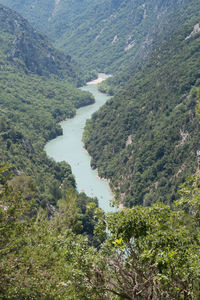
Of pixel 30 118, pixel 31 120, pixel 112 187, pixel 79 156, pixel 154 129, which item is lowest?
pixel 112 187

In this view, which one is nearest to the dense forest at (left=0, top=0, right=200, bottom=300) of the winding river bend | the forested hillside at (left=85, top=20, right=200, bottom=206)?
the forested hillside at (left=85, top=20, right=200, bottom=206)

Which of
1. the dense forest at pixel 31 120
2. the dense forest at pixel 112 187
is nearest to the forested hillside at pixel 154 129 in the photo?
the dense forest at pixel 112 187

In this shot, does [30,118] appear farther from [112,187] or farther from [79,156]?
[112,187]

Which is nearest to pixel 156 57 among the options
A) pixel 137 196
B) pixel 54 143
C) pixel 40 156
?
pixel 54 143

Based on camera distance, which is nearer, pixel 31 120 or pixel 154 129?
pixel 154 129

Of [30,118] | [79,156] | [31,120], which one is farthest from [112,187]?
[30,118]

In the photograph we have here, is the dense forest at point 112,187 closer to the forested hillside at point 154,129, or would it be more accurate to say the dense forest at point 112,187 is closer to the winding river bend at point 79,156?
the forested hillside at point 154,129

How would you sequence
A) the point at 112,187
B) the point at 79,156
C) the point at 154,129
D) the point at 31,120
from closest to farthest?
the point at 112,187, the point at 154,129, the point at 79,156, the point at 31,120
